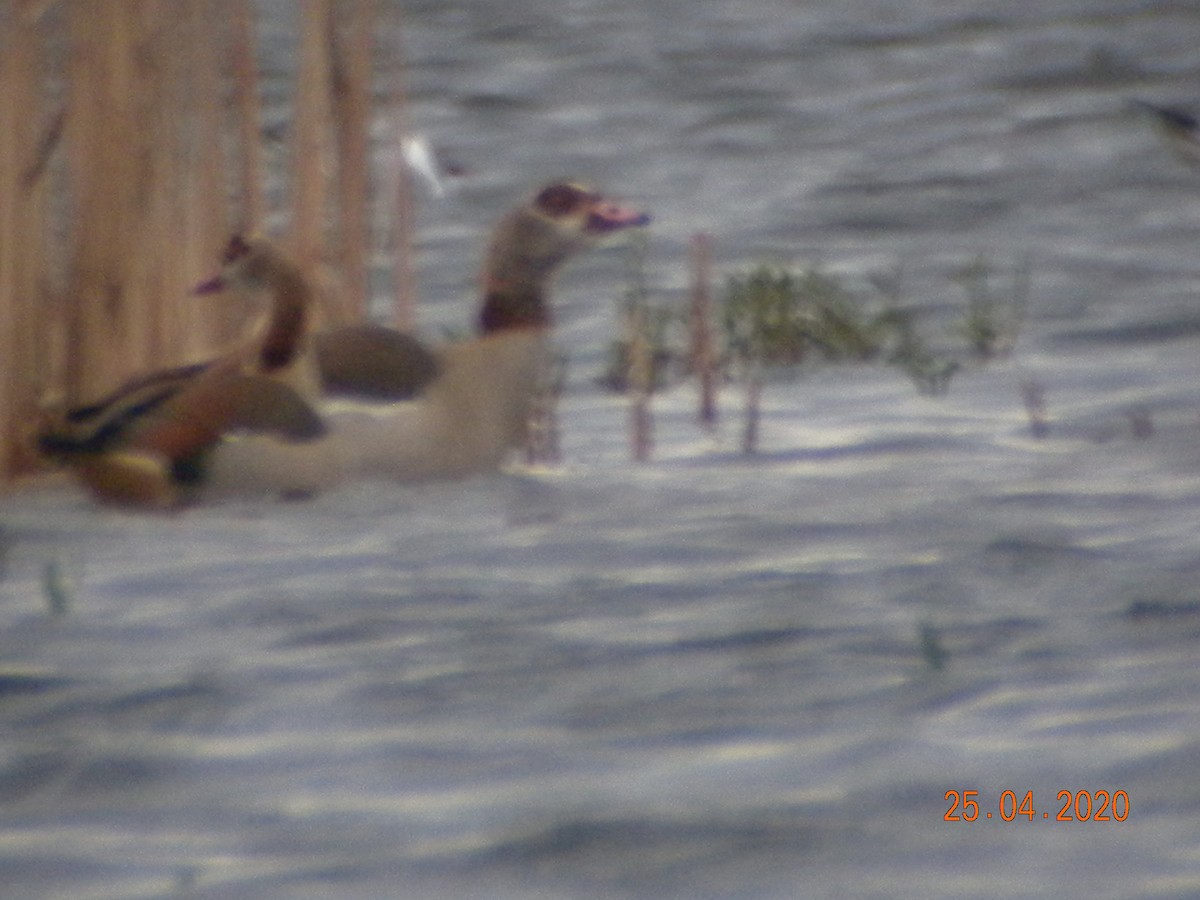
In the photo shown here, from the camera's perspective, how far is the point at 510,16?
1889 centimetres

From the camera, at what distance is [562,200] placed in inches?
308

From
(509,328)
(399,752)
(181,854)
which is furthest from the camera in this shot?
(509,328)

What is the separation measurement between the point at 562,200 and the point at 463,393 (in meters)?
0.96

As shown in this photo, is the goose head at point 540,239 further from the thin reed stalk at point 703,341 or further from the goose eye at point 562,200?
the thin reed stalk at point 703,341

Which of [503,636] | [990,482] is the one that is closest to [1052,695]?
[503,636]

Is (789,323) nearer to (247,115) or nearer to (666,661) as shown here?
(247,115)

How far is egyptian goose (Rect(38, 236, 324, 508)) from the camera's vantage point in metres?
6.49

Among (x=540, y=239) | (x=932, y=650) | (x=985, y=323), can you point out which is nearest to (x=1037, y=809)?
(x=932, y=650)

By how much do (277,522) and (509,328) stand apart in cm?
140

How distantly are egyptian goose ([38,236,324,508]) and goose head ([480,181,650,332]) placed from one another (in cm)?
92

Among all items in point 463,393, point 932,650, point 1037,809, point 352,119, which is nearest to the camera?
point 1037,809

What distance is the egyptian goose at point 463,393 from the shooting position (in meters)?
6.81

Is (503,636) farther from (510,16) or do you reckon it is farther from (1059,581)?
(510,16)

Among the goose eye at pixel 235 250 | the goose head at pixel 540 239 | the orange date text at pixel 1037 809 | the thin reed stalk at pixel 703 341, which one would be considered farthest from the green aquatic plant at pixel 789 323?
the orange date text at pixel 1037 809
